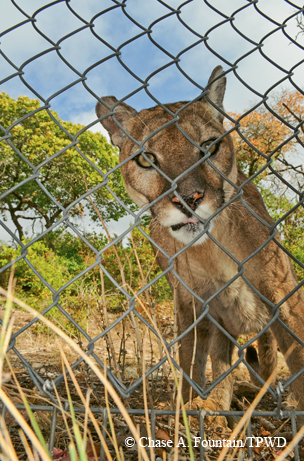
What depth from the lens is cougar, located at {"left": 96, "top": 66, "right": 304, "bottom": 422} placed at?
2367 millimetres

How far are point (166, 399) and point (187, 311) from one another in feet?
2.76

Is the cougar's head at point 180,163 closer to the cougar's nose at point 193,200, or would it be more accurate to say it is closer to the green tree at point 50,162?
the cougar's nose at point 193,200

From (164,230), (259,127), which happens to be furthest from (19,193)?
(164,230)

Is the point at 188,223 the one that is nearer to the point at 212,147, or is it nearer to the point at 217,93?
the point at 212,147

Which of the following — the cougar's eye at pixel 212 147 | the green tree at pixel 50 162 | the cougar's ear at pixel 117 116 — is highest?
the green tree at pixel 50 162

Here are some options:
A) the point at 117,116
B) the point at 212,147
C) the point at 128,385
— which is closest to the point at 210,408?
the point at 128,385

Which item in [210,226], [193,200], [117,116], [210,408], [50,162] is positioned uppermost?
[50,162]

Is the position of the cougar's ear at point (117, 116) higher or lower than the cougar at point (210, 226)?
higher

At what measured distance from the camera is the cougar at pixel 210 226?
7.77ft

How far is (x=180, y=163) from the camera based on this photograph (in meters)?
2.42

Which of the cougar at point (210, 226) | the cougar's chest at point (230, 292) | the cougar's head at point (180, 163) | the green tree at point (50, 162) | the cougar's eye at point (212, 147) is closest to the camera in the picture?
the cougar's head at point (180, 163)

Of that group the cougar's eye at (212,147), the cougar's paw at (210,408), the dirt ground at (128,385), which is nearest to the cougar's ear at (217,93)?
the cougar's eye at (212,147)

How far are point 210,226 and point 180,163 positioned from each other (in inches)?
17.8

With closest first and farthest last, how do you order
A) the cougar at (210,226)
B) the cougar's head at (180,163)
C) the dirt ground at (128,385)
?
the dirt ground at (128,385) < the cougar's head at (180,163) < the cougar at (210,226)
